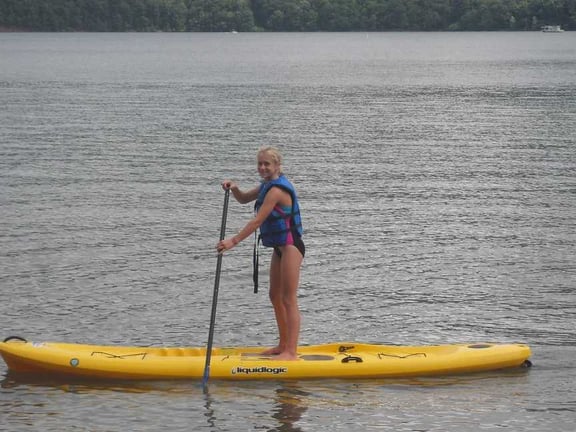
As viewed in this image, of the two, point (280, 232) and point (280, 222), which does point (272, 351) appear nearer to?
point (280, 232)

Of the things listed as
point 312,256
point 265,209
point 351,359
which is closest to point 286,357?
point 351,359

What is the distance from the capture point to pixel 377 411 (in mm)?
13195

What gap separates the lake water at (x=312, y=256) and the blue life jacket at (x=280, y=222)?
5.76 ft

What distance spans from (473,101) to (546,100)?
12.8 feet

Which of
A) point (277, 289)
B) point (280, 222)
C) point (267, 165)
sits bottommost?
point (277, 289)

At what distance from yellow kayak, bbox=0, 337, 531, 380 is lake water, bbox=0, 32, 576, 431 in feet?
0.54

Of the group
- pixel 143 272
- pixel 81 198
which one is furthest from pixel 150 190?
pixel 143 272

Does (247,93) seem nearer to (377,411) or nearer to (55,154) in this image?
(55,154)

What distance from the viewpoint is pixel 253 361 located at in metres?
14.1

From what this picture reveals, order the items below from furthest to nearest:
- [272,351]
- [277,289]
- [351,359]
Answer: [272,351], [351,359], [277,289]

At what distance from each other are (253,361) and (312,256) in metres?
7.41

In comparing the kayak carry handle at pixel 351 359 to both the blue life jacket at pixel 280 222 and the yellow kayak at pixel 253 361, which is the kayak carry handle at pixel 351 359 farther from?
the blue life jacket at pixel 280 222

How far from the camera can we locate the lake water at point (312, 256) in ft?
44.0

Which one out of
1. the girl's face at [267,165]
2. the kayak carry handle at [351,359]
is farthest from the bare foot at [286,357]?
the girl's face at [267,165]
